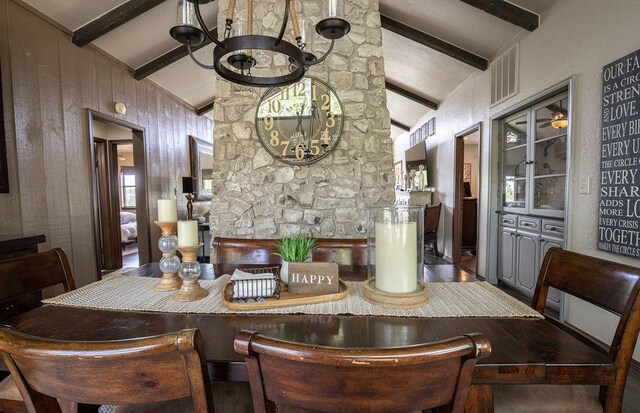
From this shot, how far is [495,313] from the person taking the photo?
3.35ft

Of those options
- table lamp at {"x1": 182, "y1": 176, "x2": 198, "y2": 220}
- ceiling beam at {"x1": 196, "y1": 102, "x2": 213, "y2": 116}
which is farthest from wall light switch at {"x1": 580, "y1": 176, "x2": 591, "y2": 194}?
ceiling beam at {"x1": 196, "y1": 102, "x2": 213, "y2": 116}

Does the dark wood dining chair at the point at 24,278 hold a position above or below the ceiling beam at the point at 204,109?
below

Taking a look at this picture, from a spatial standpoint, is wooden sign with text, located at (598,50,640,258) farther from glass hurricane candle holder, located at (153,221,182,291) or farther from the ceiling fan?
glass hurricane candle holder, located at (153,221,182,291)

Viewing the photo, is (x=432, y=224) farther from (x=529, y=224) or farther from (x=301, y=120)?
(x=301, y=120)

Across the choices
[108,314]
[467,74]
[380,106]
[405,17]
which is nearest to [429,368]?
[108,314]

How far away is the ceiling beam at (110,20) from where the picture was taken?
3.18 meters

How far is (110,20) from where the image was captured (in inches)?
126

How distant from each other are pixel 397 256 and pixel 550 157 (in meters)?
2.82

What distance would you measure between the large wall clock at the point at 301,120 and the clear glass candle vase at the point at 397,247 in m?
1.72

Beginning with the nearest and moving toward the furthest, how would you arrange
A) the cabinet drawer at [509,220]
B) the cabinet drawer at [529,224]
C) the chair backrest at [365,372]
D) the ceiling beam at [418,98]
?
the chair backrest at [365,372]
the cabinet drawer at [529,224]
the cabinet drawer at [509,220]
the ceiling beam at [418,98]

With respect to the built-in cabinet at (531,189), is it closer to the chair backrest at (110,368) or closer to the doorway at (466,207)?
the doorway at (466,207)

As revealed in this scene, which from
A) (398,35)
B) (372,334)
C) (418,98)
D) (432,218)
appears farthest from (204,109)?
(372,334)

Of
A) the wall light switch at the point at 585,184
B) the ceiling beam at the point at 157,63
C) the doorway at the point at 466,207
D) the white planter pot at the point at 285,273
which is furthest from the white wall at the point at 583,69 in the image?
the ceiling beam at the point at 157,63

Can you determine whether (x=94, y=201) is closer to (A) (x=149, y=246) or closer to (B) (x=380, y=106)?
(A) (x=149, y=246)
